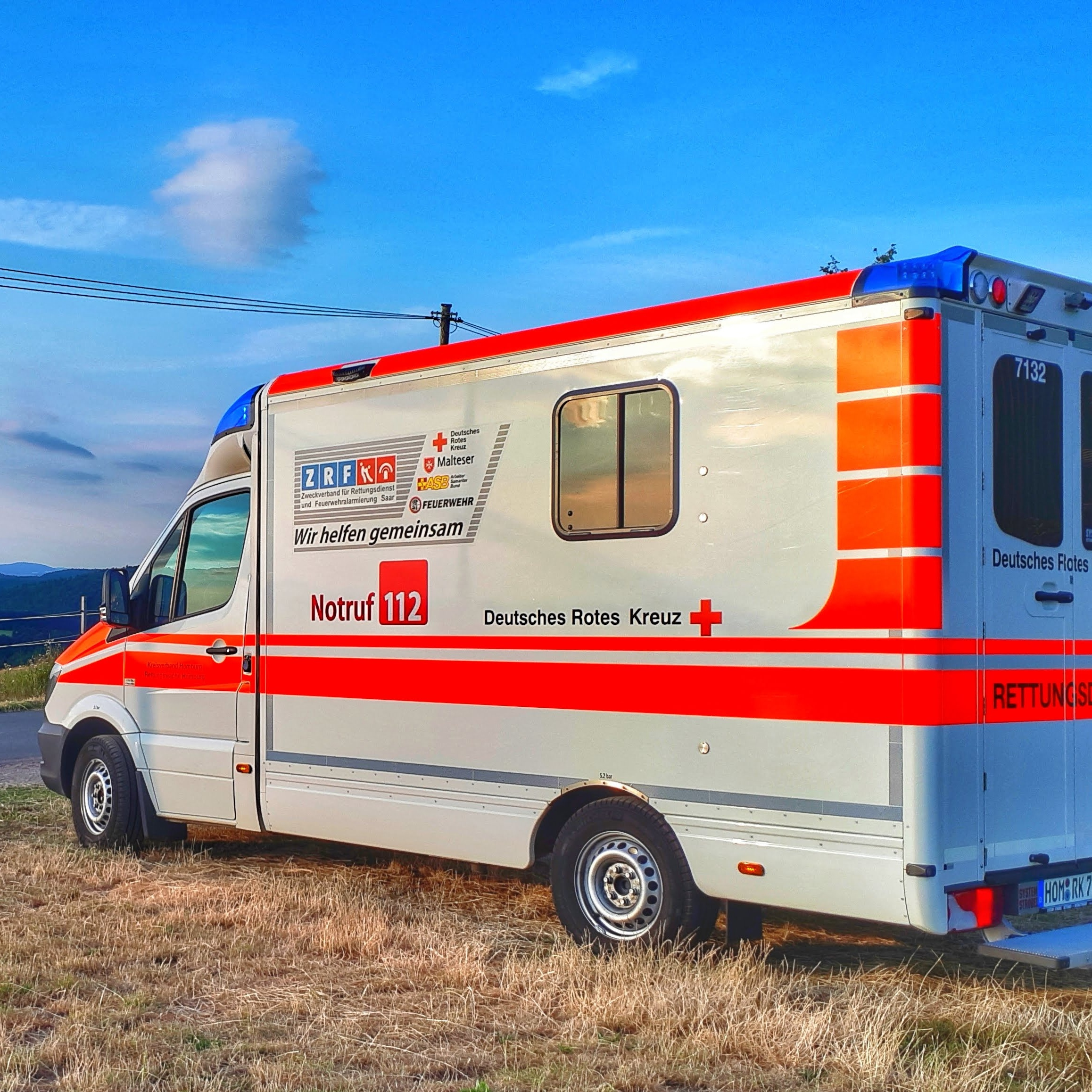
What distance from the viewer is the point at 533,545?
6.73m

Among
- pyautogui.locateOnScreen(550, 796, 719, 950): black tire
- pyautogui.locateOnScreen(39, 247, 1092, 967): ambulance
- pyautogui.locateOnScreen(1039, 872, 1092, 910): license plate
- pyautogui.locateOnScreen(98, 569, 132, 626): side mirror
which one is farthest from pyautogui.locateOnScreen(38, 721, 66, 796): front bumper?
pyautogui.locateOnScreen(1039, 872, 1092, 910): license plate

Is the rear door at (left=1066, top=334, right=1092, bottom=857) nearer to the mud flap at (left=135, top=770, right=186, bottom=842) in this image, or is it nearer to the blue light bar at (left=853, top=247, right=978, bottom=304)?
the blue light bar at (left=853, top=247, right=978, bottom=304)

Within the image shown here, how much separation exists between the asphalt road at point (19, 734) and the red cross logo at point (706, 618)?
9.20 metres

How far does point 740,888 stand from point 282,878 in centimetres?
323

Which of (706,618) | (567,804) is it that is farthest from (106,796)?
(706,618)

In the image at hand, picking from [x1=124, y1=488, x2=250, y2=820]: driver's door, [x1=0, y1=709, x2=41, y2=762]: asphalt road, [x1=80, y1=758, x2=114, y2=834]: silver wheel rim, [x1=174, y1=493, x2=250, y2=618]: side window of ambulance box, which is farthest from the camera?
[x1=0, y1=709, x2=41, y2=762]: asphalt road

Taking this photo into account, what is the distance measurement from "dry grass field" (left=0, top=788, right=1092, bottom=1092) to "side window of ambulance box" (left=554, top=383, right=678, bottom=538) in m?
1.88

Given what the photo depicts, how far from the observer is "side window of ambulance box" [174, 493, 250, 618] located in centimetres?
841

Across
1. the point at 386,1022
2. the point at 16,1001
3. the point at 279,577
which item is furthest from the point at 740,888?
the point at 279,577

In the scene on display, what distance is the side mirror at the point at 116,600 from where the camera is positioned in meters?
8.94

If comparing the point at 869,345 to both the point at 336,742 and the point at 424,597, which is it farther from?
the point at 336,742

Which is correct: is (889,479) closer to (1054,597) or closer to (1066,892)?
(1054,597)

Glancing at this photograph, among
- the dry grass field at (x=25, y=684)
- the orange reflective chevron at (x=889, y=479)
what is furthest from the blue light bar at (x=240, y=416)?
the dry grass field at (x=25, y=684)

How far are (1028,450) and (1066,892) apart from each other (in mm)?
1812
